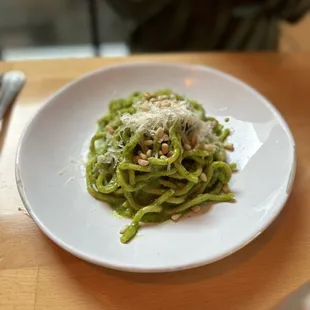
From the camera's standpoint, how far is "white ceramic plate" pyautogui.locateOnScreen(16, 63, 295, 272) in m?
1.01

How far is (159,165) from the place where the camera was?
3.79ft

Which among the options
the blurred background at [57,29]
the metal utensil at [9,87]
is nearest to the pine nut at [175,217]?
the metal utensil at [9,87]

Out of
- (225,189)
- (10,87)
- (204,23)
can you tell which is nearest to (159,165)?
(225,189)

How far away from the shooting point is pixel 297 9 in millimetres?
1970

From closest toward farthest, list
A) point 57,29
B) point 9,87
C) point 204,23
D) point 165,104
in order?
point 165,104, point 9,87, point 204,23, point 57,29

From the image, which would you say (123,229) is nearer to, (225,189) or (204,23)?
(225,189)

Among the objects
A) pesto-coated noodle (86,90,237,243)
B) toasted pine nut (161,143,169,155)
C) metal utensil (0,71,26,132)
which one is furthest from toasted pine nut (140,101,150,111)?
metal utensil (0,71,26,132)

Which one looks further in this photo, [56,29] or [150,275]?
[56,29]

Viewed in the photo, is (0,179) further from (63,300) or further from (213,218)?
(213,218)

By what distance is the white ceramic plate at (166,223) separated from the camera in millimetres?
1009

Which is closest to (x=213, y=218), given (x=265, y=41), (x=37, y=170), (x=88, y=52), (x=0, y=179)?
(x=37, y=170)

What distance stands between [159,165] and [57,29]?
190 cm

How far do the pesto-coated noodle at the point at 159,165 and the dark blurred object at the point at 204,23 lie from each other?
37.1 inches

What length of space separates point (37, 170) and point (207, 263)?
467mm
